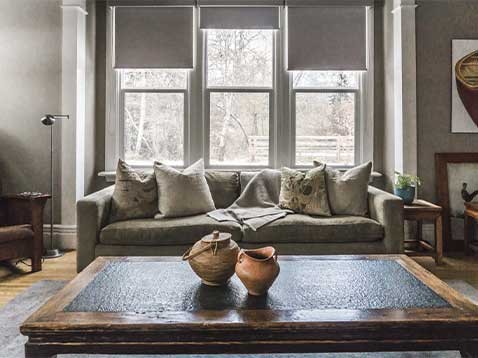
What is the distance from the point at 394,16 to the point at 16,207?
4.01 meters

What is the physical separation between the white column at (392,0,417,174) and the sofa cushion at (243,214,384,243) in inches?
48.2

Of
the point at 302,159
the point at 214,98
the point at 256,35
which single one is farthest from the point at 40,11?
the point at 302,159

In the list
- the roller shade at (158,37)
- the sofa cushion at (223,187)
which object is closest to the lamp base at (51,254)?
the sofa cushion at (223,187)

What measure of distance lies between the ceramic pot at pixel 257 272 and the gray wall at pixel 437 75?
2985 millimetres

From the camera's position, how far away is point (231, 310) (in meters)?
1.44

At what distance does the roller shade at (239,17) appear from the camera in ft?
13.5

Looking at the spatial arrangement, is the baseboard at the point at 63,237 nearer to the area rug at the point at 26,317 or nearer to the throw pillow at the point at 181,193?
the area rug at the point at 26,317

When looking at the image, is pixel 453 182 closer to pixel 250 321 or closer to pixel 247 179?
pixel 247 179

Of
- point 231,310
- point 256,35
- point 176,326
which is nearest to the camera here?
point 176,326

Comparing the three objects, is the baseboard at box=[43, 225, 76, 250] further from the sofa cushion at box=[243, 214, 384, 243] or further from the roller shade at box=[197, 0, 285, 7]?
the roller shade at box=[197, 0, 285, 7]

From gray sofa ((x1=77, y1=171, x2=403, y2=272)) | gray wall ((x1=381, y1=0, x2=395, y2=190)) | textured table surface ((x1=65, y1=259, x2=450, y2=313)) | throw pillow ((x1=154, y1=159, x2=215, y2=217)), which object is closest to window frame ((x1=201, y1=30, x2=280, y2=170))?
throw pillow ((x1=154, y1=159, x2=215, y2=217))

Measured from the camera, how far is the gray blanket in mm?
3145

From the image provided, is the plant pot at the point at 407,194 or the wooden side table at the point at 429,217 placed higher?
the plant pot at the point at 407,194

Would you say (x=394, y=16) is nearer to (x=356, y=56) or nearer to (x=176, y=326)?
(x=356, y=56)
